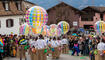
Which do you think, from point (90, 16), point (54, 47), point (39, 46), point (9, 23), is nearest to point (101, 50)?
point (39, 46)

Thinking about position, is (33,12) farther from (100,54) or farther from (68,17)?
(68,17)

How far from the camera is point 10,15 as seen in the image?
3534 cm

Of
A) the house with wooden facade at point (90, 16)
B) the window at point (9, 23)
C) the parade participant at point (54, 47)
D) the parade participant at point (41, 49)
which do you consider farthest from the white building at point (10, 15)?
the house with wooden facade at point (90, 16)

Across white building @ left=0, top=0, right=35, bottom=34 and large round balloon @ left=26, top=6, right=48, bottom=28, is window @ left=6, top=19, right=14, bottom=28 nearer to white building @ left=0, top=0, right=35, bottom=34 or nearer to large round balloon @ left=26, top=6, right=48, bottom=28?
white building @ left=0, top=0, right=35, bottom=34

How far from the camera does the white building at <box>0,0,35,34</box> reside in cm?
3444

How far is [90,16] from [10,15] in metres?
29.7

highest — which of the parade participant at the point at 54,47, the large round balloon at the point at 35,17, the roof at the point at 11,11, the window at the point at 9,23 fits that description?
the roof at the point at 11,11

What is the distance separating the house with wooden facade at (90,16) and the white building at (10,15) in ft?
81.7

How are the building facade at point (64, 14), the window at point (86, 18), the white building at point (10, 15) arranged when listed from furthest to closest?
1. the window at point (86, 18)
2. the building facade at point (64, 14)
3. the white building at point (10, 15)

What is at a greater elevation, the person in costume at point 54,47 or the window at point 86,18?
the window at point 86,18

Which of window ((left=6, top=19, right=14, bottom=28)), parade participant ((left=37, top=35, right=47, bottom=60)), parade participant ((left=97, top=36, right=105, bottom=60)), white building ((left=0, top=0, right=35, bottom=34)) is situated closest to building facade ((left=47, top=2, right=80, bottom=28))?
white building ((left=0, top=0, right=35, bottom=34))

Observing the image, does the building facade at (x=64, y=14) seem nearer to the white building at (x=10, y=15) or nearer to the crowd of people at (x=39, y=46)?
the white building at (x=10, y=15)

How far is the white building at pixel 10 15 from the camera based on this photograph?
34438 mm

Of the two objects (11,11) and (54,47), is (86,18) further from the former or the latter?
(54,47)
